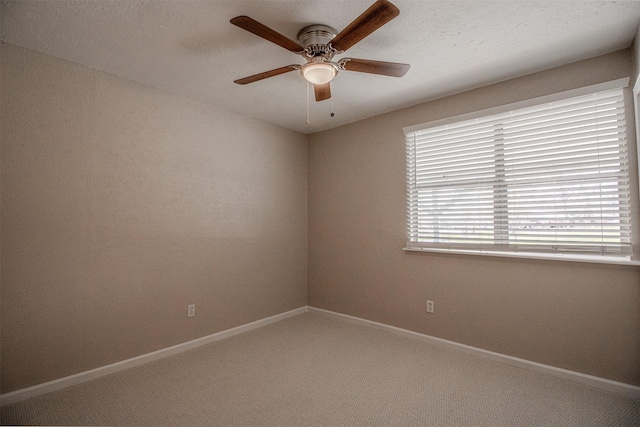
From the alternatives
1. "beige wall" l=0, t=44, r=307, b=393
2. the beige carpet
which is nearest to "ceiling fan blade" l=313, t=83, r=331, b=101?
"beige wall" l=0, t=44, r=307, b=393

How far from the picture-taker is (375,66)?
202 cm

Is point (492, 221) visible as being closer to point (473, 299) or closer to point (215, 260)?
point (473, 299)

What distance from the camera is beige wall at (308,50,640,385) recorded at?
2281 mm

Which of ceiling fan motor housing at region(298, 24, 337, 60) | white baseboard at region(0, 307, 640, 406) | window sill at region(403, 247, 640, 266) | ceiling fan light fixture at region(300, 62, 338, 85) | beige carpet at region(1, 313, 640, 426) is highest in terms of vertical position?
ceiling fan motor housing at region(298, 24, 337, 60)

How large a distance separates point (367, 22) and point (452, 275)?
7.71ft

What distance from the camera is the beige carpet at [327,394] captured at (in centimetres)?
192

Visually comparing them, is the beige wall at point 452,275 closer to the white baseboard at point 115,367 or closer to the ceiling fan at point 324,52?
the white baseboard at point 115,367

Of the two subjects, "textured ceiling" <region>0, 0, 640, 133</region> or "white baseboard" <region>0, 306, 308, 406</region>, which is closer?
"textured ceiling" <region>0, 0, 640, 133</region>

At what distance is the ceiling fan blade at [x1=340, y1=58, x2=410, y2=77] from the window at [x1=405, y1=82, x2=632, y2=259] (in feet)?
4.07

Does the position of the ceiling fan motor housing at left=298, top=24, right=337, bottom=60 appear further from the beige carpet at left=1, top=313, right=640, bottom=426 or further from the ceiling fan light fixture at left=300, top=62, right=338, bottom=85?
the beige carpet at left=1, top=313, right=640, bottom=426

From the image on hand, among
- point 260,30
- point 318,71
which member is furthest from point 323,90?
point 260,30

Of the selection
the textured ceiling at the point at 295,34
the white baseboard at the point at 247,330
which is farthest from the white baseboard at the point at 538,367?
the textured ceiling at the point at 295,34

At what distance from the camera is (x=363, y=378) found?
2422 millimetres

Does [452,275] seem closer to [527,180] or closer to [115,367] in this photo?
[527,180]
